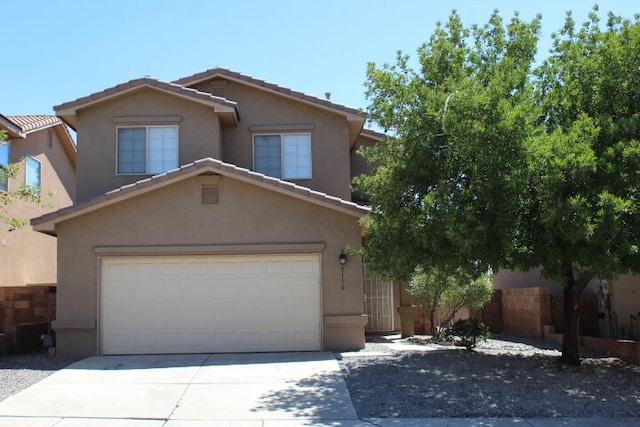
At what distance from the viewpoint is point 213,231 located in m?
14.3

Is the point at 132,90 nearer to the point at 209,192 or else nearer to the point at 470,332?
the point at 209,192

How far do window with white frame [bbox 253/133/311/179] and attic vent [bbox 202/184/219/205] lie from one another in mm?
2805

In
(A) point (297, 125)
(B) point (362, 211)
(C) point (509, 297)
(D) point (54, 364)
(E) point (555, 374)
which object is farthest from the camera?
(C) point (509, 297)

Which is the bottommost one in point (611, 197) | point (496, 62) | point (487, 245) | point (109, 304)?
point (109, 304)

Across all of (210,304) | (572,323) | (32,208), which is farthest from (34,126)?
(572,323)

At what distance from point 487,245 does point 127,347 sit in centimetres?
829

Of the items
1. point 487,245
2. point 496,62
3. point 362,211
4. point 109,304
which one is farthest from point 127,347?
point 496,62

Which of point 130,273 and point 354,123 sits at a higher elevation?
point 354,123

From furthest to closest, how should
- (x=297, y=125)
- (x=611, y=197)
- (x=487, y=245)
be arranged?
(x=297, y=125) → (x=487, y=245) → (x=611, y=197)

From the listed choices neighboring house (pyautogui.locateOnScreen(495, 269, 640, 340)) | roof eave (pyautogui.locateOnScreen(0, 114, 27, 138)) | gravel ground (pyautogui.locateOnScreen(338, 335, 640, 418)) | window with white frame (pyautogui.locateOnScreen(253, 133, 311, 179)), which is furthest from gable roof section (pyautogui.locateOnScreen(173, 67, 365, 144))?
gravel ground (pyautogui.locateOnScreen(338, 335, 640, 418))

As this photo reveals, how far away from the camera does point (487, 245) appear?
31.9 ft

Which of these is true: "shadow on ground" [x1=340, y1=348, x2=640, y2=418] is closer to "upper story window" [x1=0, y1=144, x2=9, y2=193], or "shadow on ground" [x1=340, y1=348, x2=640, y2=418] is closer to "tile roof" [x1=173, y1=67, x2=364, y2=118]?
"tile roof" [x1=173, y1=67, x2=364, y2=118]

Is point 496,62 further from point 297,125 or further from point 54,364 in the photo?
point 54,364

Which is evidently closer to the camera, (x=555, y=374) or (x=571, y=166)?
(x=571, y=166)
